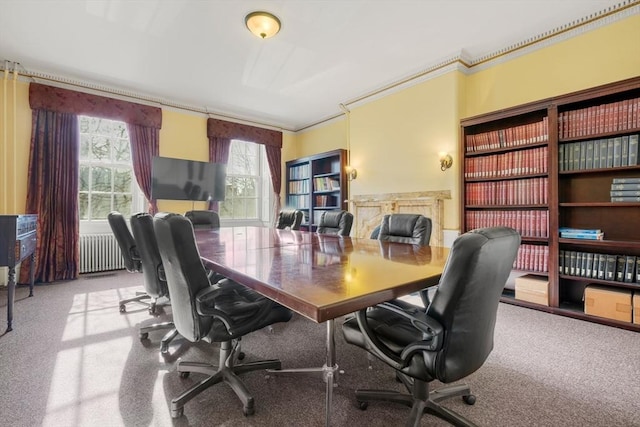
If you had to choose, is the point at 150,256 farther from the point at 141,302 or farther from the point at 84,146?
the point at 84,146

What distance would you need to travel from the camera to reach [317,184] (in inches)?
224

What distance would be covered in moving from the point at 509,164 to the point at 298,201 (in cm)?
394

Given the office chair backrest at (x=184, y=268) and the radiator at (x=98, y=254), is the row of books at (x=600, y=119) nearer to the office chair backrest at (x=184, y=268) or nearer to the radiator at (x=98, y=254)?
the office chair backrest at (x=184, y=268)

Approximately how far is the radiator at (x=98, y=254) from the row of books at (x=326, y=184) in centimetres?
348

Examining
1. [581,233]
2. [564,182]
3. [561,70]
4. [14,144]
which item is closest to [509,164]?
[564,182]

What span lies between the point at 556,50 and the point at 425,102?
1.39 metres

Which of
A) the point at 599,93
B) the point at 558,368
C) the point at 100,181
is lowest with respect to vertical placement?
the point at 558,368

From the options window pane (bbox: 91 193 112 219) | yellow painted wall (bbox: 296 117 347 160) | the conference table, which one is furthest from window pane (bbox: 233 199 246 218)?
the conference table

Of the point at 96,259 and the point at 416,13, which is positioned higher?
the point at 416,13

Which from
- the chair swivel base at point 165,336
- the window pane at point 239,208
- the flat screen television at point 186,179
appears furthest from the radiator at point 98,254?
the chair swivel base at point 165,336

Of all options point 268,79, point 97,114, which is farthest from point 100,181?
point 268,79

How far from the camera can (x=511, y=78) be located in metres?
3.42

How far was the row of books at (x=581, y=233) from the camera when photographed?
A: 2631 millimetres

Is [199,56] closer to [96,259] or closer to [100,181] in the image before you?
[100,181]
